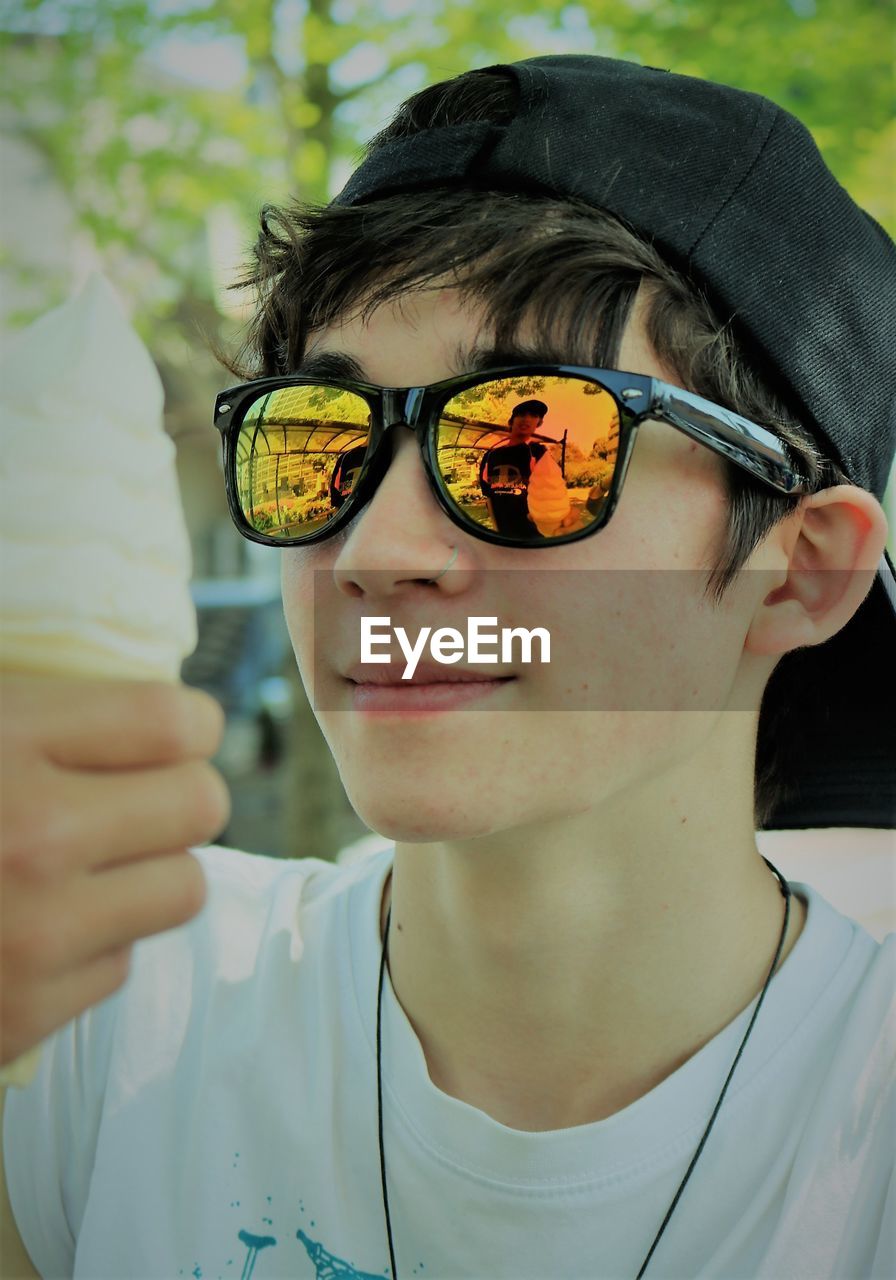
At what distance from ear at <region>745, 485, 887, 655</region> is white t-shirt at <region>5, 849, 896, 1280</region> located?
0.54m

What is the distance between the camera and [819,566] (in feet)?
6.89

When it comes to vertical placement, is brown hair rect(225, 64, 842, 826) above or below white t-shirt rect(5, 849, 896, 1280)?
above

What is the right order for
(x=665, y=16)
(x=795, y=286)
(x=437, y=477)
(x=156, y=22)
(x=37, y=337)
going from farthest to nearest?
(x=156, y=22) → (x=665, y=16) → (x=795, y=286) → (x=437, y=477) → (x=37, y=337)

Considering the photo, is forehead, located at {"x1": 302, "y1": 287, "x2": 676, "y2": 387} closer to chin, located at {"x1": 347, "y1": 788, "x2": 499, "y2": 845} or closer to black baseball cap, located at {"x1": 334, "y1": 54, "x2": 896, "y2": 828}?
black baseball cap, located at {"x1": 334, "y1": 54, "x2": 896, "y2": 828}

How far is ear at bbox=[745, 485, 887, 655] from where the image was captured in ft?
6.69

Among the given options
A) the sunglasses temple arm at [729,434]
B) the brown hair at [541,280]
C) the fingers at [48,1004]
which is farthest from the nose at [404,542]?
the fingers at [48,1004]

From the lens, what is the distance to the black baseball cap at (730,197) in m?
1.91

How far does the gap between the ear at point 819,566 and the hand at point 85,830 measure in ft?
4.08

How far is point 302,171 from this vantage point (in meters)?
5.54

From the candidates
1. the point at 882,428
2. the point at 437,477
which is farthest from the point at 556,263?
the point at 882,428

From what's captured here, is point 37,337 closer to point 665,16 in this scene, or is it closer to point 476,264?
point 476,264

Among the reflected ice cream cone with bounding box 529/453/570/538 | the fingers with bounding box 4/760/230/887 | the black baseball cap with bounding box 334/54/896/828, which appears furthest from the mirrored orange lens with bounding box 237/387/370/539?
the fingers with bounding box 4/760/230/887

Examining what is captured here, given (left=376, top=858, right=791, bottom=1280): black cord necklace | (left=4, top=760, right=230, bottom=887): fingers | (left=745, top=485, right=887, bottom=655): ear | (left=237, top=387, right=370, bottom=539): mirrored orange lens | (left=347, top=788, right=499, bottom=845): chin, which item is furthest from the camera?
(left=745, top=485, right=887, bottom=655): ear

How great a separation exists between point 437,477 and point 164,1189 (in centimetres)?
136
